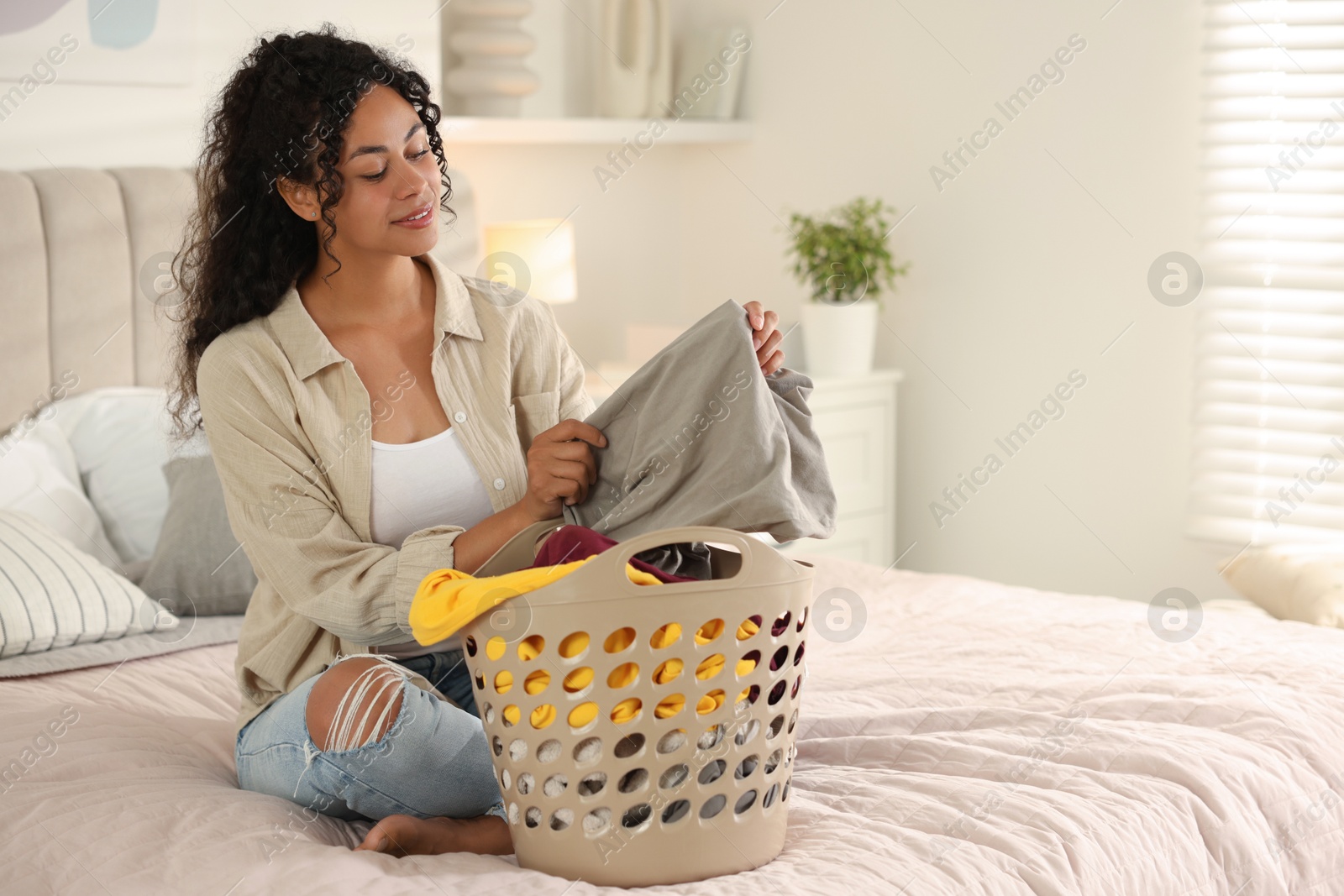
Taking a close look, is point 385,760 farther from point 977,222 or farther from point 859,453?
point 977,222

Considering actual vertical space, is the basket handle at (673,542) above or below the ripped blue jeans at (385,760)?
above

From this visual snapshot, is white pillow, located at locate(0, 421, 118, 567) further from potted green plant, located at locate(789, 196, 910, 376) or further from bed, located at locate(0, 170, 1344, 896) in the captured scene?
potted green plant, located at locate(789, 196, 910, 376)

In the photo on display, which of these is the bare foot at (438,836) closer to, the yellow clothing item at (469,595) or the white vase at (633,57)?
the yellow clothing item at (469,595)

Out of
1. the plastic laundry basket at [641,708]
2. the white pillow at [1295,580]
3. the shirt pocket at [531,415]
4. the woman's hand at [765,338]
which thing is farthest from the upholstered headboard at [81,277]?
the white pillow at [1295,580]

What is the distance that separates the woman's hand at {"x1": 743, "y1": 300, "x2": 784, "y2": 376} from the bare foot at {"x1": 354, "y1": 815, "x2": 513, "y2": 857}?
0.55 metres

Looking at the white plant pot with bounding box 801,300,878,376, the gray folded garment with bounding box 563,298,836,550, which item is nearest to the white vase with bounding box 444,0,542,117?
the white plant pot with bounding box 801,300,878,376

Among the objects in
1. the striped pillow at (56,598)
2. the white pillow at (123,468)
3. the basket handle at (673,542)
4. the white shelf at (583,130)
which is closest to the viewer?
the basket handle at (673,542)

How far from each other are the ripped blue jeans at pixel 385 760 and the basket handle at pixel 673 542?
322 millimetres

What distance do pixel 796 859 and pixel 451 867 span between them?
31cm

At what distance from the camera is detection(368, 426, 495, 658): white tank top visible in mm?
1510

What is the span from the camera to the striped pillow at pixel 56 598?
1.90 meters

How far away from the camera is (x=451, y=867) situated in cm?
118

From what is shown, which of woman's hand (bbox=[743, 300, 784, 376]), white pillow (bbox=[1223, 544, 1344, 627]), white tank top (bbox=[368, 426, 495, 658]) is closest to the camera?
woman's hand (bbox=[743, 300, 784, 376])

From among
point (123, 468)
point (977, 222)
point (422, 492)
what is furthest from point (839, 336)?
point (422, 492)
